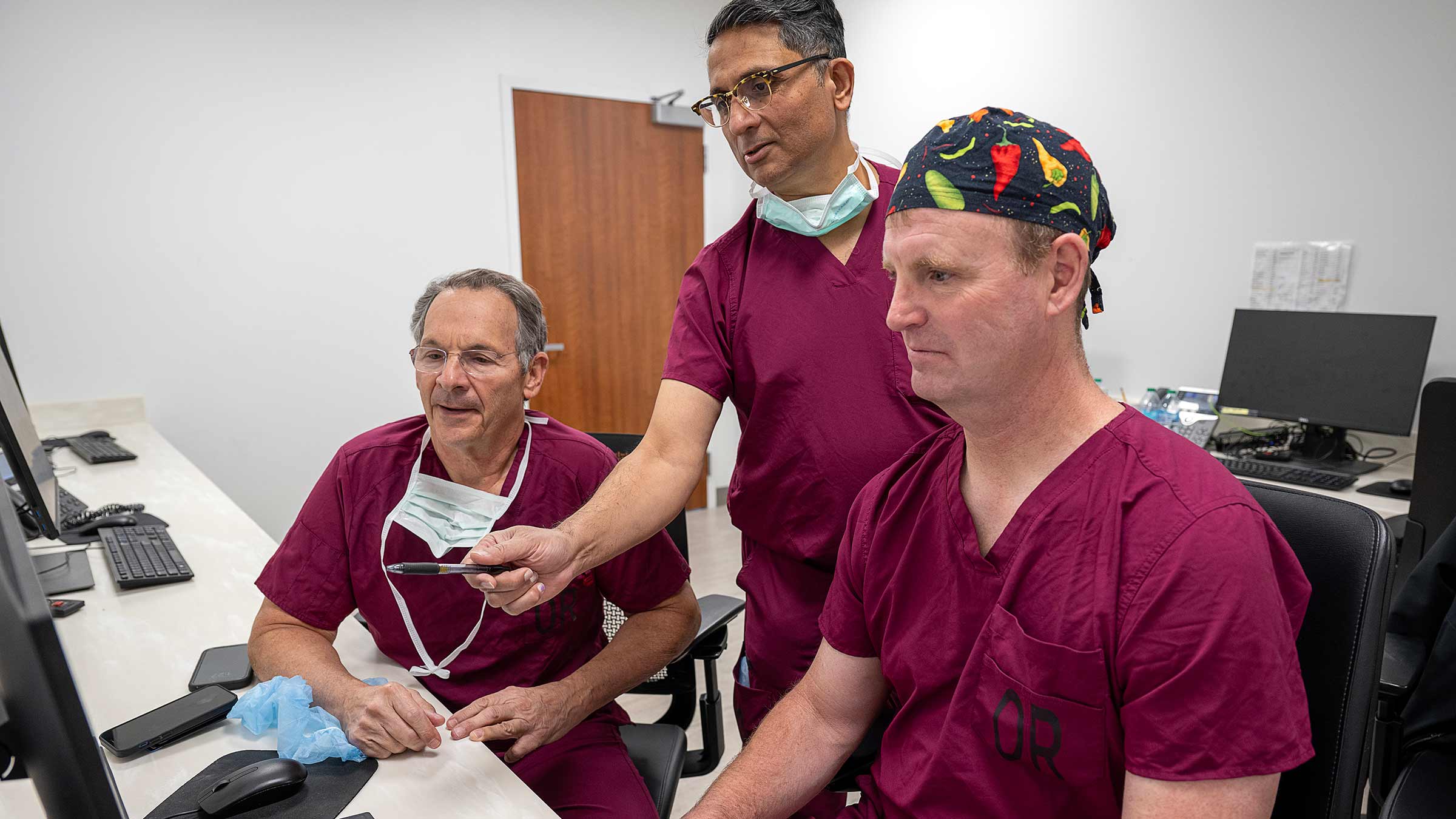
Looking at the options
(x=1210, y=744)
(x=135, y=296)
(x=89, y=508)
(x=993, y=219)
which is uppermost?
(x=993, y=219)

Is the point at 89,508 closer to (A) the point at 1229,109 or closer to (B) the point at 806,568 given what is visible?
(B) the point at 806,568

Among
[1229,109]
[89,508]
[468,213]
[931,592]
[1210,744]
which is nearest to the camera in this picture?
[1210,744]

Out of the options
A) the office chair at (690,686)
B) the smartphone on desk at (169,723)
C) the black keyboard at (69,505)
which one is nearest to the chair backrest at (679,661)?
the office chair at (690,686)

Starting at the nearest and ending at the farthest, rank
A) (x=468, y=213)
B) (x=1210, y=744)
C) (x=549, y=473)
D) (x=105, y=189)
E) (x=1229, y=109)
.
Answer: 1. (x=1210, y=744)
2. (x=549, y=473)
3. (x=1229, y=109)
4. (x=105, y=189)
5. (x=468, y=213)

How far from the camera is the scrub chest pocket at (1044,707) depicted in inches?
32.9

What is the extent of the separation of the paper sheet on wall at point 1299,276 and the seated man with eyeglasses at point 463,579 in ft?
8.09

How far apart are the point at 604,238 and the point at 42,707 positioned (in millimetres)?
4055

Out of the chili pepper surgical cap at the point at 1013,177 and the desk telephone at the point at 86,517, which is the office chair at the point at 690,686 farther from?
the desk telephone at the point at 86,517

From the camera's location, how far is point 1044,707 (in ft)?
2.79

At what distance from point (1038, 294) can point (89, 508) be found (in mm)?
2478

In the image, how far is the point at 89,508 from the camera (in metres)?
2.28

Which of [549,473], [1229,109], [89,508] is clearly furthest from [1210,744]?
[1229,109]

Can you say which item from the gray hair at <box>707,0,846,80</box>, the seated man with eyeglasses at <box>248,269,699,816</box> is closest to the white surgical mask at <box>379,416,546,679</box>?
the seated man with eyeglasses at <box>248,269,699,816</box>

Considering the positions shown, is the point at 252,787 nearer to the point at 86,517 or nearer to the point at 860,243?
the point at 860,243
